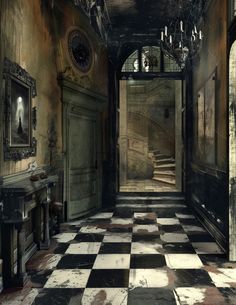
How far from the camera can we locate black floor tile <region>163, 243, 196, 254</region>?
4.40 metres

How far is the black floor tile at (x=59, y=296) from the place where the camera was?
2951 millimetres

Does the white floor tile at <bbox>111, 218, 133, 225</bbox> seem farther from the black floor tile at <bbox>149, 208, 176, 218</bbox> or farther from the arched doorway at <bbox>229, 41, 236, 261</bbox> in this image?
the arched doorway at <bbox>229, 41, 236, 261</bbox>

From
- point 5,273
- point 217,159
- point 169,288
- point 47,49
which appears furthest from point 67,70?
point 169,288

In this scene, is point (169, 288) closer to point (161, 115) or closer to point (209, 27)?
point (209, 27)

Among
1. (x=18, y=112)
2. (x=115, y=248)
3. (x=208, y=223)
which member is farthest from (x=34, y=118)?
(x=208, y=223)

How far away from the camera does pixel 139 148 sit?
A: 40.8 feet

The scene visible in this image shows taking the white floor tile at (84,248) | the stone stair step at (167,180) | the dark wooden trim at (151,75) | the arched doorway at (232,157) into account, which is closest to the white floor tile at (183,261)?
the arched doorway at (232,157)

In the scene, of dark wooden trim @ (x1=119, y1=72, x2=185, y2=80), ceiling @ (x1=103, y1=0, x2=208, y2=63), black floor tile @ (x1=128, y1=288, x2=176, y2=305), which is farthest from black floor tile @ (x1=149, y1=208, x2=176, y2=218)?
ceiling @ (x1=103, y1=0, x2=208, y2=63)

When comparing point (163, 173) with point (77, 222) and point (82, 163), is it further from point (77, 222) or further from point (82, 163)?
point (77, 222)

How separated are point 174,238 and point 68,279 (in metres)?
2.13

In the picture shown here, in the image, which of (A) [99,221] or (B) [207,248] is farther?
(A) [99,221]

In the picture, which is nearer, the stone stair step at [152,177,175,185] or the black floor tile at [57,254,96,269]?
the black floor tile at [57,254,96,269]

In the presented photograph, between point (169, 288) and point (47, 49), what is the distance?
4.04 meters

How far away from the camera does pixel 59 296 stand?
10.1 ft
